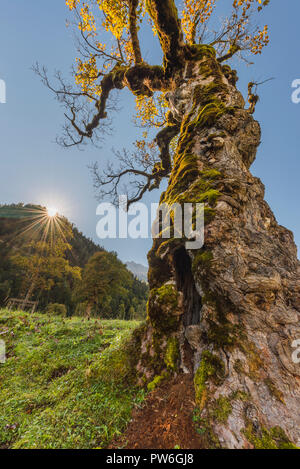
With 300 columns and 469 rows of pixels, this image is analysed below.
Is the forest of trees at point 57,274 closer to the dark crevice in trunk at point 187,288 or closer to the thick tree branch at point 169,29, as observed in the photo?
the dark crevice in trunk at point 187,288

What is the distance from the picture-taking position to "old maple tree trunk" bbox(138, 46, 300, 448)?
4.99 ft

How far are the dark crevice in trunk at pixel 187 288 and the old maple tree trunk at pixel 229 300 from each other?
0.02 meters

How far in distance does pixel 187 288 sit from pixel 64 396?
93.2 inches

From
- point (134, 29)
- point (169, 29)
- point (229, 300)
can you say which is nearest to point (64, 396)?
point (229, 300)

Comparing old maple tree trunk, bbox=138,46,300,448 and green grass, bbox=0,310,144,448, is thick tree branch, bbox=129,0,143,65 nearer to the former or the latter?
old maple tree trunk, bbox=138,46,300,448

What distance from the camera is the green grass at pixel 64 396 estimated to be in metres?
1.91

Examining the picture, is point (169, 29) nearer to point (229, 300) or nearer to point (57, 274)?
point (229, 300)

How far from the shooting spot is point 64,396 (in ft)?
8.36

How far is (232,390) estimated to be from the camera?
63.8 inches

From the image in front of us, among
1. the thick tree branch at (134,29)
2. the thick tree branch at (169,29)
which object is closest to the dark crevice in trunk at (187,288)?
the thick tree branch at (169,29)

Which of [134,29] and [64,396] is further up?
[134,29]

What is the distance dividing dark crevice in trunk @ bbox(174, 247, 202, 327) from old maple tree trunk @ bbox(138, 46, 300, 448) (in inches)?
0.6

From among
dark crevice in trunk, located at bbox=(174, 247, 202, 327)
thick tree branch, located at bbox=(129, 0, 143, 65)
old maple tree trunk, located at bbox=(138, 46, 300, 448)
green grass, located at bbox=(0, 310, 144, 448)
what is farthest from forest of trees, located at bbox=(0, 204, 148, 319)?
thick tree branch, located at bbox=(129, 0, 143, 65)

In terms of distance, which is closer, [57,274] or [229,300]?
[229,300]
